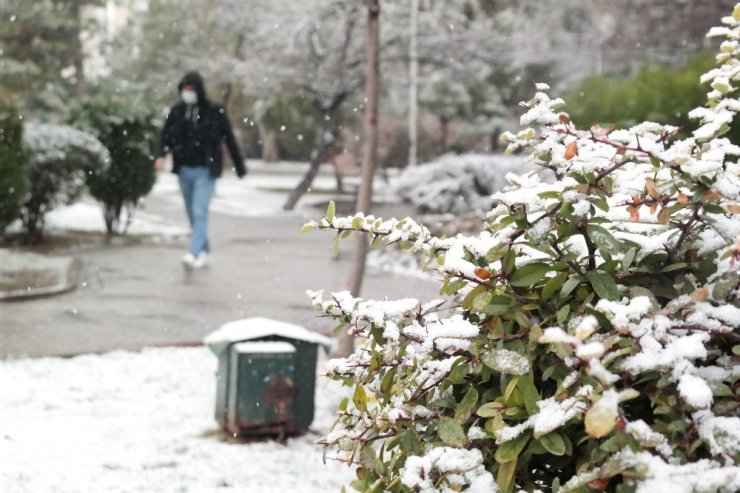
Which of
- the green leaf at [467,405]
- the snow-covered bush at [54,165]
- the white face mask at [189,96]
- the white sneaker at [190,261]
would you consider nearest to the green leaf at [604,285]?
the green leaf at [467,405]

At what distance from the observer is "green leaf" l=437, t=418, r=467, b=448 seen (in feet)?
5.50

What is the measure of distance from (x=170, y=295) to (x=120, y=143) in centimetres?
514

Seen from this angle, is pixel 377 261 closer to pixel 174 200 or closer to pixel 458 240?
pixel 458 240

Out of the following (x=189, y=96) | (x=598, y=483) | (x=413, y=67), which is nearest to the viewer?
(x=598, y=483)

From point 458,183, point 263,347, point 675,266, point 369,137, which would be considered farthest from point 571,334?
point 458,183

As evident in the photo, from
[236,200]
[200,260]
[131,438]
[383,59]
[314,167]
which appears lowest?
[236,200]

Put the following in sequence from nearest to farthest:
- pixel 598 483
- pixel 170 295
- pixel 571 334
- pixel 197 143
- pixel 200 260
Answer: pixel 598 483, pixel 571 334, pixel 170 295, pixel 197 143, pixel 200 260

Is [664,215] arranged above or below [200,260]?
above

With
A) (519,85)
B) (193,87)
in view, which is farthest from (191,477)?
(519,85)

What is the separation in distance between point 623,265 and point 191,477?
2.77m

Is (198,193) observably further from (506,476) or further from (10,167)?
(506,476)

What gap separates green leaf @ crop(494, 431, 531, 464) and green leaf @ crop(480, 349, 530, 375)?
0.39ft

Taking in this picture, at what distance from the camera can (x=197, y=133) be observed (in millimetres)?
9344

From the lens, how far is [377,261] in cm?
1234
